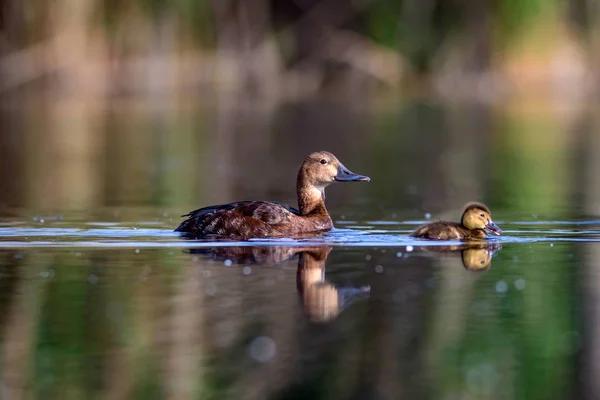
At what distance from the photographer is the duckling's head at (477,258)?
726 centimetres

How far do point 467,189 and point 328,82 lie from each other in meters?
16.0

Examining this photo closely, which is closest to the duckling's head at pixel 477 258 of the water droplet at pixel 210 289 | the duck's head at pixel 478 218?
the duck's head at pixel 478 218

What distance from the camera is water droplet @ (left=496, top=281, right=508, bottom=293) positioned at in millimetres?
6461

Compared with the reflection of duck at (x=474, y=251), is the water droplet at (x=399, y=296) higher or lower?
lower

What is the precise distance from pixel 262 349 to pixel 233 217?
343cm

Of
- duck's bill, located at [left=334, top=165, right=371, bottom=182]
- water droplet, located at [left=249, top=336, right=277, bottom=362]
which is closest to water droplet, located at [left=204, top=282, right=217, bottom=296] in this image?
water droplet, located at [left=249, top=336, right=277, bottom=362]

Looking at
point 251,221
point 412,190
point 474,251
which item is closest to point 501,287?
point 474,251

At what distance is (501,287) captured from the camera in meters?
6.53

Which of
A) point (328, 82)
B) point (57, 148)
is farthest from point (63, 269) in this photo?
point (328, 82)

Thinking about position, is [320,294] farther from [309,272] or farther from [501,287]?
[501,287]

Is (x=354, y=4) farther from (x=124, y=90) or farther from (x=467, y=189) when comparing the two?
(x=467, y=189)

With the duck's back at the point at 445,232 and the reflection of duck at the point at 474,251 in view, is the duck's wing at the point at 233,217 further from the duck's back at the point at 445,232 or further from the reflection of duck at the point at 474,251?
the reflection of duck at the point at 474,251

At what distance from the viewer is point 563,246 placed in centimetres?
818

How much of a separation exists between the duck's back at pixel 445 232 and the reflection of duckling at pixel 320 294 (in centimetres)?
129
